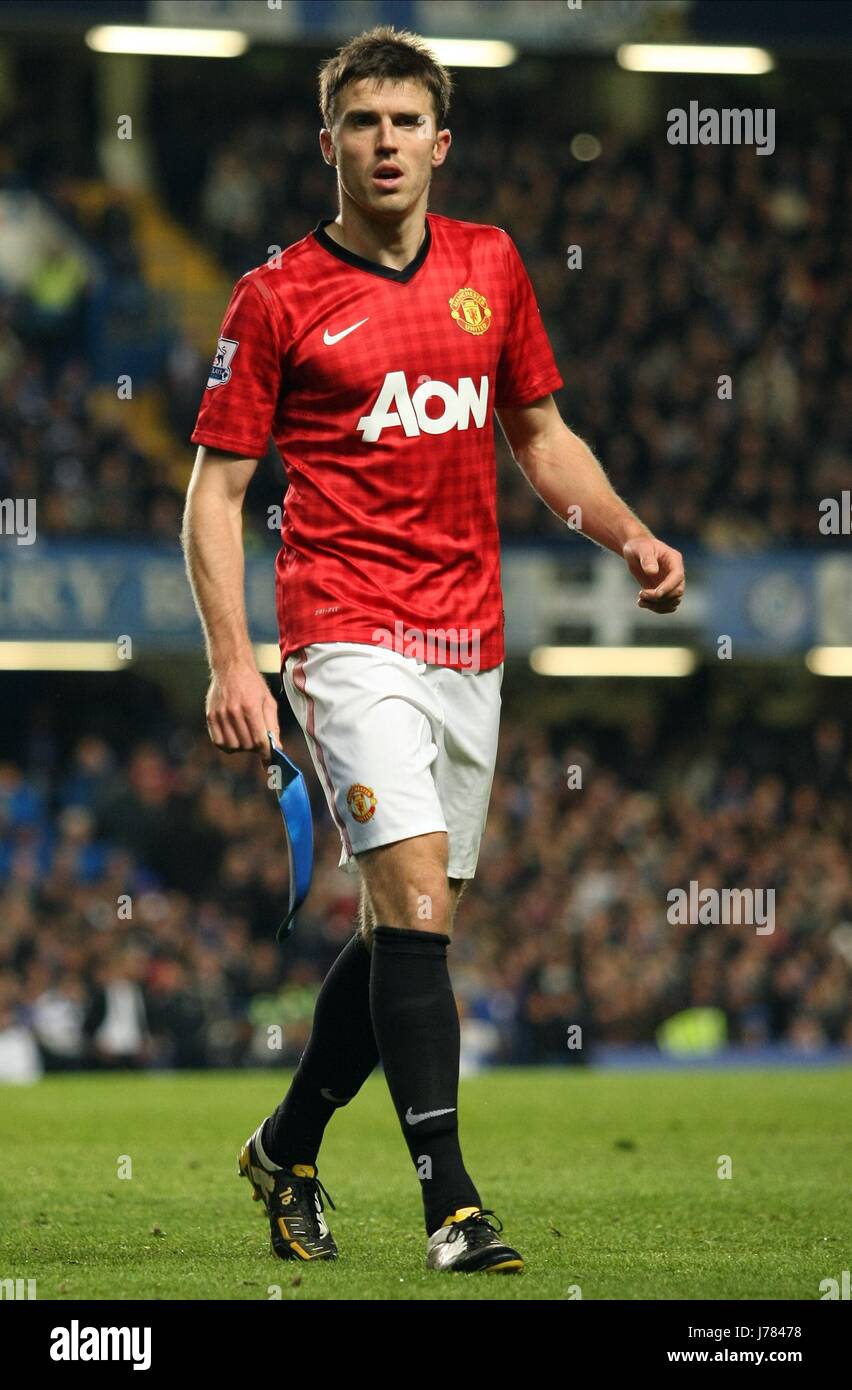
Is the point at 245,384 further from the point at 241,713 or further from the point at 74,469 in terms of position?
the point at 74,469

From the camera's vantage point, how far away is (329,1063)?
187 inches

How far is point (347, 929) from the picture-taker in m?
16.8

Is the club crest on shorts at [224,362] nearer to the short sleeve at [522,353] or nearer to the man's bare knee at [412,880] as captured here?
the short sleeve at [522,353]

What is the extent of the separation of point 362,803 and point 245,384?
94 centimetres

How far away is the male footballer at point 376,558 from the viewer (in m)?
4.36

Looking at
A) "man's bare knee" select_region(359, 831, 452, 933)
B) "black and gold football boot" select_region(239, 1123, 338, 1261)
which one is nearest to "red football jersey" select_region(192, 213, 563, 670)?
"man's bare knee" select_region(359, 831, 452, 933)

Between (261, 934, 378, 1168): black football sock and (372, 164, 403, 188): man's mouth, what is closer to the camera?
(372, 164, 403, 188): man's mouth

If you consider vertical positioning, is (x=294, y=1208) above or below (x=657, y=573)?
below

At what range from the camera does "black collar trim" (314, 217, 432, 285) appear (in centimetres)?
470

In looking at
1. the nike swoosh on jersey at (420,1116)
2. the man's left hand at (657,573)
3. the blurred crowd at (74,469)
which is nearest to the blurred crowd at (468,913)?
the blurred crowd at (74,469)

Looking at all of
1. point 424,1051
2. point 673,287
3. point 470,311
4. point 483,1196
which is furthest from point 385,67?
point 673,287

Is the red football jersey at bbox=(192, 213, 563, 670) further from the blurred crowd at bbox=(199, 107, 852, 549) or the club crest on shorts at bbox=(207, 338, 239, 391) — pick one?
the blurred crowd at bbox=(199, 107, 852, 549)

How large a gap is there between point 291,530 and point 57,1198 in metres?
2.36

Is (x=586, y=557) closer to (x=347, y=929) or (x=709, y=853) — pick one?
(x=709, y=853)
